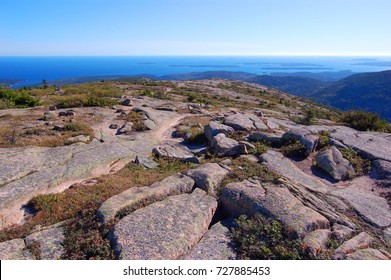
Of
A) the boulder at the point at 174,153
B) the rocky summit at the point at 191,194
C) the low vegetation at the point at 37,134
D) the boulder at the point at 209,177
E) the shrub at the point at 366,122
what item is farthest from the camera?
the shrub at the point at 366,122

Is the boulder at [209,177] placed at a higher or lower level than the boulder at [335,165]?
higher

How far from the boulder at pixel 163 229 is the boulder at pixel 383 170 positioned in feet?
28.8

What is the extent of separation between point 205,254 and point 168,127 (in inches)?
575

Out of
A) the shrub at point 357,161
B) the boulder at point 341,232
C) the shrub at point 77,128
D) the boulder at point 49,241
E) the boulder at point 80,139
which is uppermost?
the shrub at point 77,128

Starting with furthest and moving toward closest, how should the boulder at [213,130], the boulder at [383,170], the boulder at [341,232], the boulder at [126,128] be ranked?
the boulder at [126,128] → the boulder at [213,130] → the boulder at [383,170] → the boulder at [341,232]

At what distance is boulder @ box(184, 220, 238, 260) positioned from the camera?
6.84 m

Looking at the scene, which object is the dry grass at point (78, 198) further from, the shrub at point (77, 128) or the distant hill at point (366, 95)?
the distant hill at point (366, 95)

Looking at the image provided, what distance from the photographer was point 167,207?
27.9 feet

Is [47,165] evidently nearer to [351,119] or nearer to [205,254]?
[205,254]

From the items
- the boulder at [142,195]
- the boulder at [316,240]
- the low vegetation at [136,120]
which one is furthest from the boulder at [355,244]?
the low vegetation at [136,120]

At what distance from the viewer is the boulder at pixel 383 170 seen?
11.9m

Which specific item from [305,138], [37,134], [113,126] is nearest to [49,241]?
[37,134]

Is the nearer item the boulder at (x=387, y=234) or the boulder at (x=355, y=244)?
the boulder at (x=355, y=244)

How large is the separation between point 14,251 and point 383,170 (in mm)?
15598
